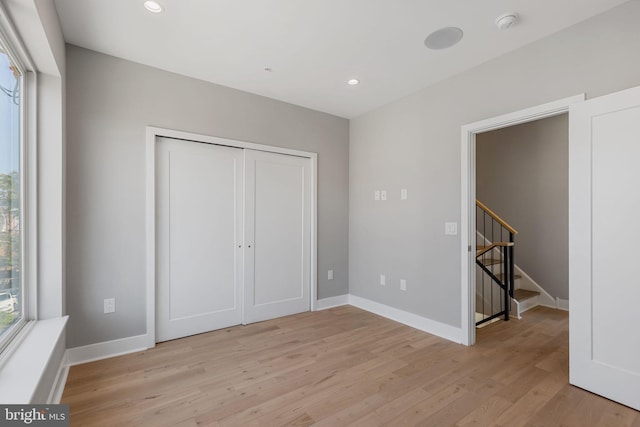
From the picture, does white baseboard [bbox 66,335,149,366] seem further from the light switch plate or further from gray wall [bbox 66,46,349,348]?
the light switch plate

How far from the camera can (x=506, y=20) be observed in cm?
209

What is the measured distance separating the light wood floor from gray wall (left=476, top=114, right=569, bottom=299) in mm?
1401

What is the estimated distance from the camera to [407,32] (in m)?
2.28

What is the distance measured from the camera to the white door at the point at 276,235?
343 centimetres

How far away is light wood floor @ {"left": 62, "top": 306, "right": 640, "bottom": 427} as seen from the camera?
1820 mm

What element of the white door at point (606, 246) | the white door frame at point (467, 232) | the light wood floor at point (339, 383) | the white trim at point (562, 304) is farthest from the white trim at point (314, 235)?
the white trim at point (562, 304)

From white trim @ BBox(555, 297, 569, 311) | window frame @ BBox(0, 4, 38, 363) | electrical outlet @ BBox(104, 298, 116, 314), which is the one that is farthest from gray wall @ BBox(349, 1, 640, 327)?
window frame @ BBox(0, 4, 38, 363)

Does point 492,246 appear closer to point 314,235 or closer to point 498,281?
point 498,281

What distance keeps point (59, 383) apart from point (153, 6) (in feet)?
8.82

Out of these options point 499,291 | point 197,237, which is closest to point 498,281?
point 499,291

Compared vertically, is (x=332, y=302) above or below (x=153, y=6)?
below

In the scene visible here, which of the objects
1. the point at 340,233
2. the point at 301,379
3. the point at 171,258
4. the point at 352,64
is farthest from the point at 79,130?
the point at 340,233

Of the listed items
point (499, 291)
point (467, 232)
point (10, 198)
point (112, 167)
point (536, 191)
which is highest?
point (112, 167)

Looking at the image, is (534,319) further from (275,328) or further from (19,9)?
(19,9)
